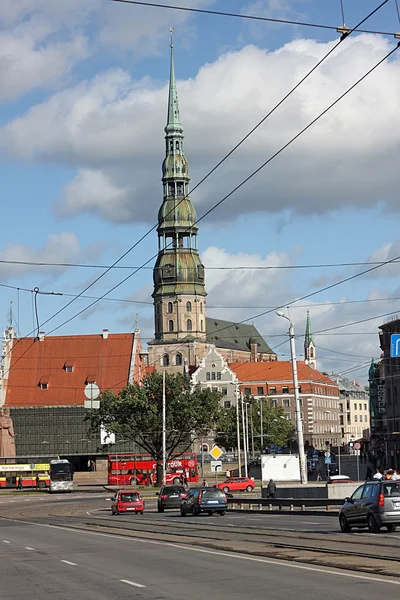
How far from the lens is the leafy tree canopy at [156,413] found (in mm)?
89500

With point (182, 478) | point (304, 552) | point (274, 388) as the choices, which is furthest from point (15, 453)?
point (304, 552)

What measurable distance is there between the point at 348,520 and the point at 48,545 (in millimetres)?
8330

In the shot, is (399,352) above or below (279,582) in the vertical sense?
above

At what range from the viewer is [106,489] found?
90188 millimetres

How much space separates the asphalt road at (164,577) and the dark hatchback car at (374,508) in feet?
16.3

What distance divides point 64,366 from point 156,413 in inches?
1723

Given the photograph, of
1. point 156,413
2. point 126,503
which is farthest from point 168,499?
point 156,413

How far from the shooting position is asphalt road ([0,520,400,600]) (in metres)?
15.1

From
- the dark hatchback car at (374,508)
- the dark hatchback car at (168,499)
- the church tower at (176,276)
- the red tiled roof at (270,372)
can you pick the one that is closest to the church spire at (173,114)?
the church tower at (176,276)

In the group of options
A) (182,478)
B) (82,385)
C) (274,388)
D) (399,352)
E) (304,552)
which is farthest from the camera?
(274,388)

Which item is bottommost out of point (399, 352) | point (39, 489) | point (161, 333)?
point (39, 489)

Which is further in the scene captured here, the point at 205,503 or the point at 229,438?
→ the point at 229,438

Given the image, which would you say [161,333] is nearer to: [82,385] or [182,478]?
[82,385]

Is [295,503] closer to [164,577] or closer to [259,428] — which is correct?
[164,577]
